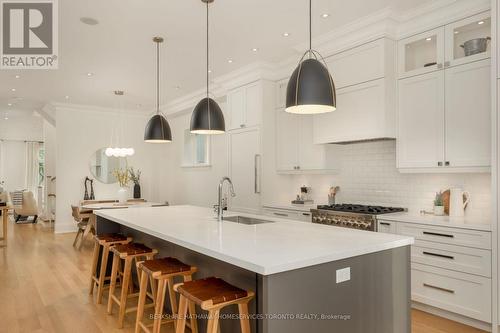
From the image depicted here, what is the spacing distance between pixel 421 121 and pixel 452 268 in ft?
4.79

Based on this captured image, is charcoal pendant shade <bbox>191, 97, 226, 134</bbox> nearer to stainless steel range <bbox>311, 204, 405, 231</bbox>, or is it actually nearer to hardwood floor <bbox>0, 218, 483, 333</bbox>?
stainless steel range <bbox>311, 204, 405, 231</bbox>

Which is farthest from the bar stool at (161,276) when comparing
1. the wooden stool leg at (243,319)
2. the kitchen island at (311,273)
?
the wooden stool leg at (243,319)

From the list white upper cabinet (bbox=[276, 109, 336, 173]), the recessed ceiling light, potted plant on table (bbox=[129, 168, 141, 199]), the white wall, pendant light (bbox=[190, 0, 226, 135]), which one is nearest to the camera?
pendant light (bbox=[190, 0, 226, 135])

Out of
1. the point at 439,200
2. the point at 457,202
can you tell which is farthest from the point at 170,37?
the point at 457,202

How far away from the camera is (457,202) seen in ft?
11.5

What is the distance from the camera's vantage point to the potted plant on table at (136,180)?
8.80 m

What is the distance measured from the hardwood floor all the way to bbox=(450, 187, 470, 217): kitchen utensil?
3.35 ft

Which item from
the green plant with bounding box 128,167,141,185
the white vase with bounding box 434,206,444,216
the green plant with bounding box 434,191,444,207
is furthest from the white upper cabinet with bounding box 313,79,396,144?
the green plant with bounding box 128,167,141,185

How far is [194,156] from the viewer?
8148 millimetres

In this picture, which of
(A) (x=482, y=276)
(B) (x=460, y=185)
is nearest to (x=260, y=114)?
(B) (x=460, y=185)

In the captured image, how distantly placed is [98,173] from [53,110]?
5.74 feet

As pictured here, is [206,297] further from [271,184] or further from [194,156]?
[194,156]

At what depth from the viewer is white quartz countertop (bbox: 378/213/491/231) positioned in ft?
10.0

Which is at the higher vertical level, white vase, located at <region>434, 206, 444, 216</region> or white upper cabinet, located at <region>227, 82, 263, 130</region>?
white upper cabinet, located at <region>227, 82, 263, 130</region>
